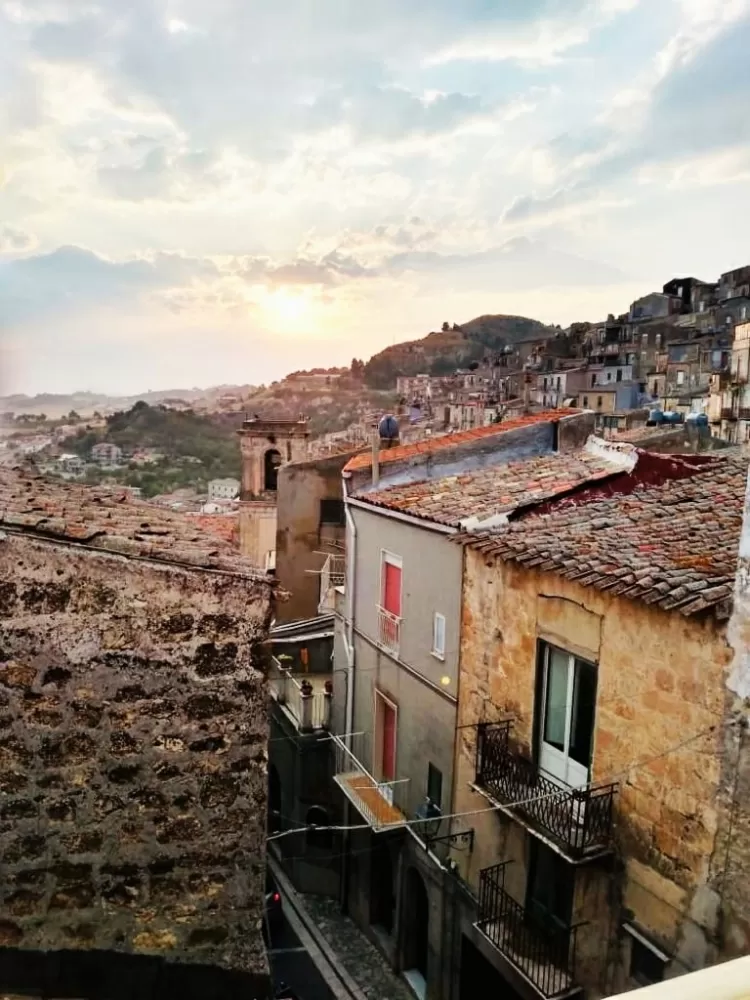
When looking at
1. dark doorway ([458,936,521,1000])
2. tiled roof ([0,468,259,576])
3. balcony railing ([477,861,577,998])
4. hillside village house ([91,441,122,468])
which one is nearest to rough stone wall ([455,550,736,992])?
balcony railing ([477,861,577,998])

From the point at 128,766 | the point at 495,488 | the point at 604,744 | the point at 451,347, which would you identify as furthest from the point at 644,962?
the point at 451,347

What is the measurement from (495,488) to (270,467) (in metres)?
17.1

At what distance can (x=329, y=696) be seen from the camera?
15414mm

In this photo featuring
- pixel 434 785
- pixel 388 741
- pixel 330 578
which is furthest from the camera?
pixel 330 578

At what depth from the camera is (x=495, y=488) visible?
11828 mm

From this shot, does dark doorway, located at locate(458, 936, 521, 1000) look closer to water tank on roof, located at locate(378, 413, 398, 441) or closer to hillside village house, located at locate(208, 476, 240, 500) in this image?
water tank on roof, located at locate(378, 413, 398, 441)

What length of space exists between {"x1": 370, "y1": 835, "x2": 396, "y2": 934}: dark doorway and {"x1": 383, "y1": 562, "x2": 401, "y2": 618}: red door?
4563 millimetres

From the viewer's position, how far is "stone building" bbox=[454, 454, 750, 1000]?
675cm

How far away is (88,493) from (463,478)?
8.02m

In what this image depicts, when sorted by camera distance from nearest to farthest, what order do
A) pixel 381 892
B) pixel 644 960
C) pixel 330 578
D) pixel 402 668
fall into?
pixel 644 960 < pixel 402 668 < pixel 381 892 < pixel 330 578

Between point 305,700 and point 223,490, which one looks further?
point 223,490

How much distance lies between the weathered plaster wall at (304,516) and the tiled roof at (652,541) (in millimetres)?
9811

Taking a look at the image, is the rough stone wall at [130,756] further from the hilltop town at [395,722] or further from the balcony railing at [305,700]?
the balcony railing at [305,700]

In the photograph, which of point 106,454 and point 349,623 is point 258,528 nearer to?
point 106,454
